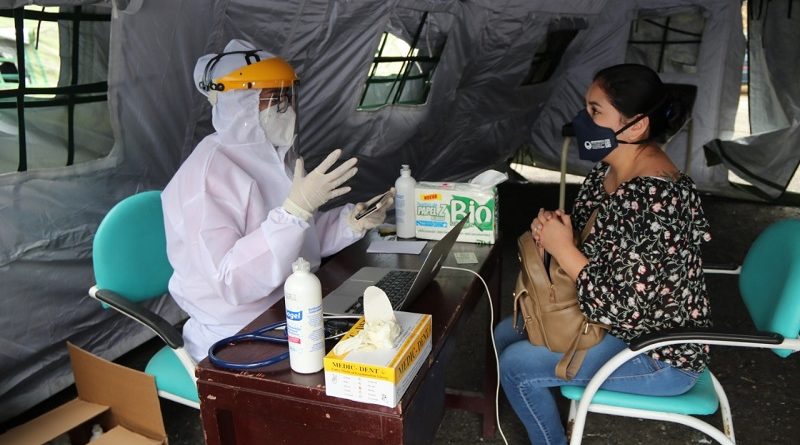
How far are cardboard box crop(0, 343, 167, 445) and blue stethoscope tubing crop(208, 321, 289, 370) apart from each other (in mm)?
562

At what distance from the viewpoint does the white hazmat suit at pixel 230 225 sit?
4.87 ft

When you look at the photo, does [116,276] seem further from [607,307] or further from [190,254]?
[607,307]

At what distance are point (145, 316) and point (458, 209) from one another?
92 centimetres

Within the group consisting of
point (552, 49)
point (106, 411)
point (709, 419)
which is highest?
point (552, 49)

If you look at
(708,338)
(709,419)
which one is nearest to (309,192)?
(708,338)

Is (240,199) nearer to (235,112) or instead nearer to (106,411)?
(235,112)

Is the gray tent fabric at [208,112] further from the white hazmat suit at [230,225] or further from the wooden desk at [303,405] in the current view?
the wooden desk at [303,405]

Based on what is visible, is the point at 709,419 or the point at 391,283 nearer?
the point at 391,283

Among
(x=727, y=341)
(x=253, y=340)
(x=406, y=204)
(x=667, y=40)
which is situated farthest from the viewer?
(x=667, y=40)

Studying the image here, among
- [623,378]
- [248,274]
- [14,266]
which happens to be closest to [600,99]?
[623,378]

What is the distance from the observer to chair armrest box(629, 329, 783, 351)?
4.71 ft

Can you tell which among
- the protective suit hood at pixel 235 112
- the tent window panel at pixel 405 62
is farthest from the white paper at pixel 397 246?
the tent window panel at pixel 405 62

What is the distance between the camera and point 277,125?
68.1 inches

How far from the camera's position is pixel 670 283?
151 centimetres
